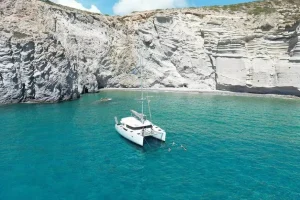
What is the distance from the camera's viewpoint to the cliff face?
5378cm

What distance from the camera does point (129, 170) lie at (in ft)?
76.0

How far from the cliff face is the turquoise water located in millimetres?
12727

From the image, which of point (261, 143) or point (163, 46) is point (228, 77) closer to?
point (163, 46)

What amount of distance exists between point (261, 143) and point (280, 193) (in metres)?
10.8

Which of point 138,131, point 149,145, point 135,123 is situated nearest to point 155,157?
point 149,145

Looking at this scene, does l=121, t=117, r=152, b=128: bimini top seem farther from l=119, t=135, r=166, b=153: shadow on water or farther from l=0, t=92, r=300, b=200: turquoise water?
l=0, t=92, r=300, b=200: turquoise water

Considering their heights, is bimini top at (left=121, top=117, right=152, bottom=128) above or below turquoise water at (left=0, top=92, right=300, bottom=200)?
above

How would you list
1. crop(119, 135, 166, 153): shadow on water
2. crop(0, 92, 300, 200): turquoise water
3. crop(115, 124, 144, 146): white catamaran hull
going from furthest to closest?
crop(115, 124, 144, 146): white catamaran hull < crop(119, 135, 166, 153): shadow on water < crop(0, 92, 300, 200): turquoise water

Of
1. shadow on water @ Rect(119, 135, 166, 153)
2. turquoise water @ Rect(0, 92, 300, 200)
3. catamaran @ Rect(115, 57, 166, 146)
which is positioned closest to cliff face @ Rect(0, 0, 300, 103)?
turquoise water @ Rect(0, 92, 300, 200)

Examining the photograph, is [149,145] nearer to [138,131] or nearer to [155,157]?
[138,131]

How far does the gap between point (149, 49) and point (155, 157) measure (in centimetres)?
5411

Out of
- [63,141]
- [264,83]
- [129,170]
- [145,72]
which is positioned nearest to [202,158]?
[129,170]

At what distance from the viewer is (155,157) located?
1017 inches

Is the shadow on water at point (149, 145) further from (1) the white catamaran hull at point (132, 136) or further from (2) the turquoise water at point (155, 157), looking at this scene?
(1) the white catamaran hull at point (132, 136)
